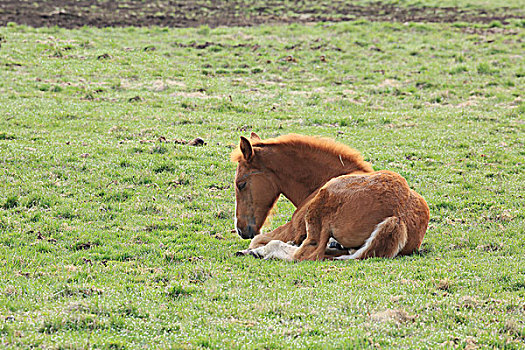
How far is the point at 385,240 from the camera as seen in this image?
25.7 feet

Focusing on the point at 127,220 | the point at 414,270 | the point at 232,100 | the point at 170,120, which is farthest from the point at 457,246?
the point at 232,100

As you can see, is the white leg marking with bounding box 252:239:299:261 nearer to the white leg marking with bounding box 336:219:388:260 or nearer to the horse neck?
the white leg marking with bounding box 336:219:388:260

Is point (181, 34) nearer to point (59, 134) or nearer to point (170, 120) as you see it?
point (170, 120)

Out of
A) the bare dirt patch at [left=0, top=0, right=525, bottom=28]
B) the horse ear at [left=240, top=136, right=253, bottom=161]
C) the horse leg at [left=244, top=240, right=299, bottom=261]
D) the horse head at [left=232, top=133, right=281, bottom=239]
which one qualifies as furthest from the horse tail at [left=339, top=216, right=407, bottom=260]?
the bare dirt patch at [left=0, top=0, right=525, bottom=28]

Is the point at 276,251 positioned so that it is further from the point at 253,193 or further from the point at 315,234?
the point at 253,193

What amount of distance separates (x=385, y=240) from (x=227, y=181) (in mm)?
5373

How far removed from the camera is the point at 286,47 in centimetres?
2641

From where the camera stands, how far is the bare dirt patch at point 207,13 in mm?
30594

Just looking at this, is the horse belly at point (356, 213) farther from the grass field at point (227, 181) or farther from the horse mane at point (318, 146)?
the horse mane at point (318, 146)

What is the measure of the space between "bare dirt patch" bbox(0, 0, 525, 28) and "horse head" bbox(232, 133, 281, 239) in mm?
22839

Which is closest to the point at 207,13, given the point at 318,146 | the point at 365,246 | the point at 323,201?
the point at 318,146

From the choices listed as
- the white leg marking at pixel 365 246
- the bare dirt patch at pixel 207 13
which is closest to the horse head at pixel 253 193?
the white leg marking at pixel 365 246

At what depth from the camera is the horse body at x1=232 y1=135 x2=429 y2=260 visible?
7875 mm

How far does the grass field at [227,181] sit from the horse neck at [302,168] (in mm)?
1418
